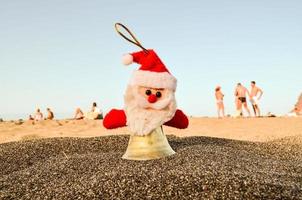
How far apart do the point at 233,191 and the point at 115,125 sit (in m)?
2.64

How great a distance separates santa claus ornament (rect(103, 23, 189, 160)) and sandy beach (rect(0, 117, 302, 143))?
5860 mm

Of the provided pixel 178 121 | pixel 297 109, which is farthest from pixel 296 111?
pixel 178 121

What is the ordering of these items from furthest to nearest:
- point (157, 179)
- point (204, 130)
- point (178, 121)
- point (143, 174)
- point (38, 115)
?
point (38, 115) → point (204, 130) → point (178, 121) → point (143, 174) → point (157, 179)

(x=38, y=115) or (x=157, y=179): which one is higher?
(x=157, y=179)

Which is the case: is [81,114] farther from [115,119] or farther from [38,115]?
[115,119]

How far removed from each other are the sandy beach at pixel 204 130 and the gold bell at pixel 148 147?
5.79 meters

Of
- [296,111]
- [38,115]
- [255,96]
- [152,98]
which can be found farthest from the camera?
[296,111]

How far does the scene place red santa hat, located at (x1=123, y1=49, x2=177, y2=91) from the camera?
19.1 feet

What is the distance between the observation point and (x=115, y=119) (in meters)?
6.30

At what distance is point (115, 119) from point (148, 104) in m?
0.68

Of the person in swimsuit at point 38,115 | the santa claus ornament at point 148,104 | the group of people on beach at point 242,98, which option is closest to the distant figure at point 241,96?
the group of people on beach at point 242,98

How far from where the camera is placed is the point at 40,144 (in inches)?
337

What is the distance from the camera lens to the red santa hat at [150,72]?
19.1 feet

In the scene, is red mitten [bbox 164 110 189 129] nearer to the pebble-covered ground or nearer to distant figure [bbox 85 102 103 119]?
the pebble-covered ground
